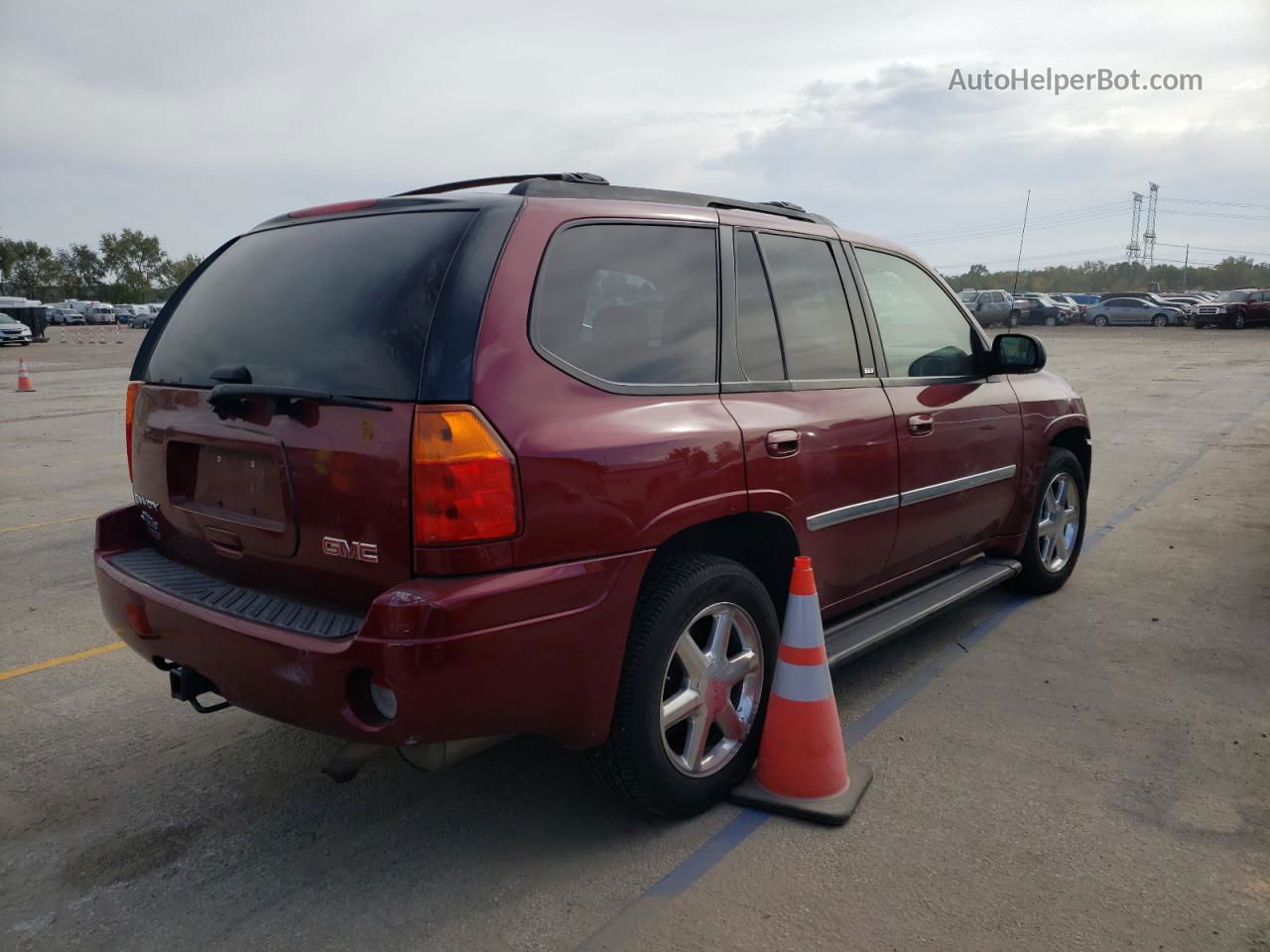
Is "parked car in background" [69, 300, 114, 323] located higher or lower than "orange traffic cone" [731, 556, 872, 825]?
higher

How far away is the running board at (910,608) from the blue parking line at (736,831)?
302 millimetres

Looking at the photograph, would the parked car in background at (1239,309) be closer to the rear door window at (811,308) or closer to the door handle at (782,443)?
the rear door window at (811,308)

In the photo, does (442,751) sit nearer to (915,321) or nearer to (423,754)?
(423,754)

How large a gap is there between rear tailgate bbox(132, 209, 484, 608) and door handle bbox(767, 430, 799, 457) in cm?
118

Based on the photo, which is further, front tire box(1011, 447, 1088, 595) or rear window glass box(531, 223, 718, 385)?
front tire box(1011, 447, 1088, 595)

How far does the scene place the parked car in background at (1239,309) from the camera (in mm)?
40000

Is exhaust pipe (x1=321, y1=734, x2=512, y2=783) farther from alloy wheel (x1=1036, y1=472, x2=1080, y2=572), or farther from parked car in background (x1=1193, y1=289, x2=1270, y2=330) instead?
parked car in background (x1=1193, y1=289, x2=1270, y2=330)

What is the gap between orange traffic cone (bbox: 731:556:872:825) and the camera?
3.17m

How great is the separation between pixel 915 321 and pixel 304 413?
9.01ft

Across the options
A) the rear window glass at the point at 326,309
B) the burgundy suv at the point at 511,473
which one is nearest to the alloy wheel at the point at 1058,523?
the burgundy suv at the point at 511,473

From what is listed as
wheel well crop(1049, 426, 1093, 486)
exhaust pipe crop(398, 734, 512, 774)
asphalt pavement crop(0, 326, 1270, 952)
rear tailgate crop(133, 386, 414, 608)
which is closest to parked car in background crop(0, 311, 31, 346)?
asphalt pavement crop(0, 326, 1270, 952)

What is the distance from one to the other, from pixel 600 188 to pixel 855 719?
218cm

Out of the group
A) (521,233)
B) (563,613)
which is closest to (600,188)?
(521,233)

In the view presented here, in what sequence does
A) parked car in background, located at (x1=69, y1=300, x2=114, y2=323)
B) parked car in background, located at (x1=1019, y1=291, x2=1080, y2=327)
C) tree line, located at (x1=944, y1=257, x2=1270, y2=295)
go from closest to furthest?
parked car in background, located at (x1=1019, y1=291, x2=1080, y2=327) → parked car in background, located at (x1=69, y1=300, x2=114, y2=323) → tree line, located at (x1=944, y1=257, x2=1270, y2=295)
